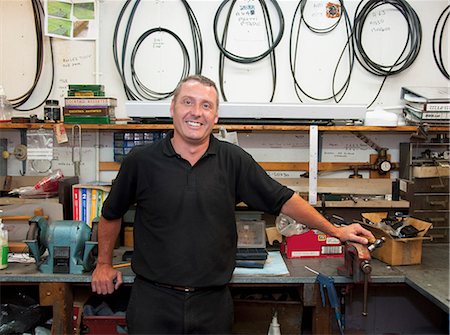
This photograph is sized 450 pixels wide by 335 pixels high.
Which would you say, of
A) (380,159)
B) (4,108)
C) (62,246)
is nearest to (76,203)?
(62,246)

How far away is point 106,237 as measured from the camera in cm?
179

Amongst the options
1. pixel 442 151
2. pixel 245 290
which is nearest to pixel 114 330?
pixel 245 290

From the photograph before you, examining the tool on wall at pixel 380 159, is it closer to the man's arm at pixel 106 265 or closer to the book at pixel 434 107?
the book at pixel 434 107

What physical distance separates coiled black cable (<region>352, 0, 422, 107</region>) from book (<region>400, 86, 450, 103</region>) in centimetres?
17

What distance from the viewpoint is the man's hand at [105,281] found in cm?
176

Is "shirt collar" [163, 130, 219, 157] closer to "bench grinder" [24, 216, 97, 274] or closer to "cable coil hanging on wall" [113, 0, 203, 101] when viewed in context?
"bench grinder" [24, 216, 97, 274]

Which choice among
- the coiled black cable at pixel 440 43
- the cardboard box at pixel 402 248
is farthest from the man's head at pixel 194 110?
the coiled black cable at pixel 440 43

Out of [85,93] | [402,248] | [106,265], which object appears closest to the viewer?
[106,265]

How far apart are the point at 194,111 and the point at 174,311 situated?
0.79m

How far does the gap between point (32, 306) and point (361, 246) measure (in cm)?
171

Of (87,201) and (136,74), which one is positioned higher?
(136,74)

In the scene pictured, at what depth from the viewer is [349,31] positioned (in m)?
2.58

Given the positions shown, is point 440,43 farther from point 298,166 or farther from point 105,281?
point 105,281

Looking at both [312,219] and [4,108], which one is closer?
[312,219]
